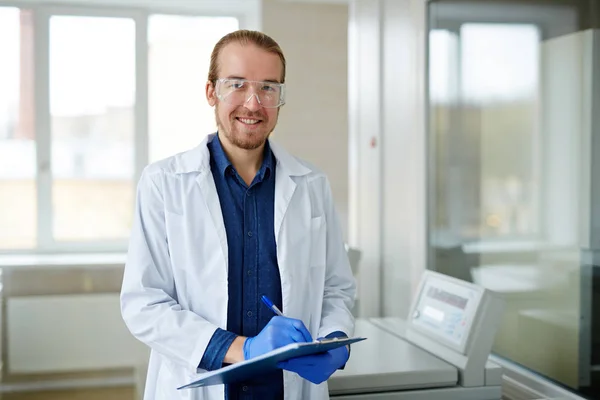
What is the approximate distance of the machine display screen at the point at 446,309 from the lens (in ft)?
5.26

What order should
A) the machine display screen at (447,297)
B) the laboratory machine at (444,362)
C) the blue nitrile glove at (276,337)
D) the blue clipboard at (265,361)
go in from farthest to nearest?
the machine display screen at (447,297), the laboratory machine at (444,362), the blue nitrile glove at (276,337), the blue clipboard at (265,361)

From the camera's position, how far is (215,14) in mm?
3916

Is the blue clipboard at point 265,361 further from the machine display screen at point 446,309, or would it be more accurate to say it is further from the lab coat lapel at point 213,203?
the machine display screen at point 446,309

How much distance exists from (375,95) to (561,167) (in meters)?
1.04

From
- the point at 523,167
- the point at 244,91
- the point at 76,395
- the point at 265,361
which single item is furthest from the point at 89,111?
the point at 265,361

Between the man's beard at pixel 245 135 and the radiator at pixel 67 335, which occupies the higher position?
the man's beard at pixel 245 135

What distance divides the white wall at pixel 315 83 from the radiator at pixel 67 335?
4.24ft

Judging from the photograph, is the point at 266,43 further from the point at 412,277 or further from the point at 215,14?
the point at 215,14

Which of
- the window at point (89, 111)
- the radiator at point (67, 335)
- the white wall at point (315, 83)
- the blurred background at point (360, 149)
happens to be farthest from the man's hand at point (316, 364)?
the window at point (89, 111)

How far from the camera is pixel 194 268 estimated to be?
1222mm

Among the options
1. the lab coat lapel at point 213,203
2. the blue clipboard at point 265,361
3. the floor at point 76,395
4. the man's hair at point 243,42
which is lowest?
the floor at point 76,395

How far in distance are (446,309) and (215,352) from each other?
2.50 feet

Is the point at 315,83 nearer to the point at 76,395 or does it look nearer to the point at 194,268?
the point at 76,395

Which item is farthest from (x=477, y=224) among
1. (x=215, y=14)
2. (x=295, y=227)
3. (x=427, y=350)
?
(x=215, y=14)
